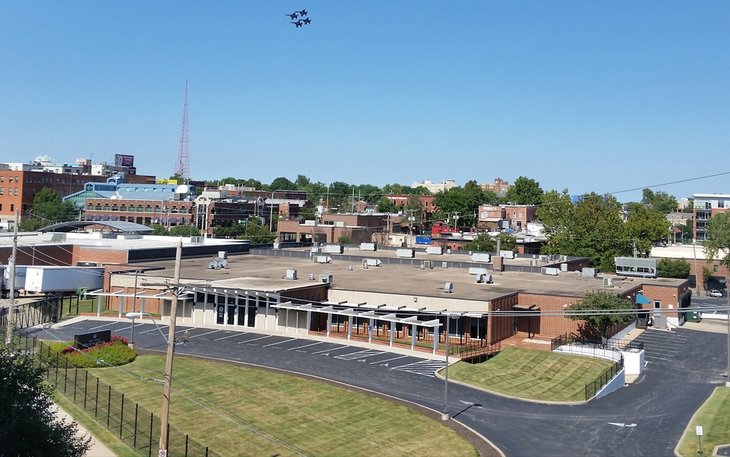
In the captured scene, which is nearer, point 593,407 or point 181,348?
point 593,407

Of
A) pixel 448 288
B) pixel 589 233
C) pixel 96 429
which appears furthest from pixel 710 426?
pixel 589 233

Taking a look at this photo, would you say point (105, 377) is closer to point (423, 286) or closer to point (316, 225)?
point (423, 286)

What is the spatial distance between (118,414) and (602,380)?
109ft

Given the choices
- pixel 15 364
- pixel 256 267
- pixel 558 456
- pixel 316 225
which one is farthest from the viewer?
pixel 316 225

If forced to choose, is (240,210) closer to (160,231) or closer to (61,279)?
(160,231)

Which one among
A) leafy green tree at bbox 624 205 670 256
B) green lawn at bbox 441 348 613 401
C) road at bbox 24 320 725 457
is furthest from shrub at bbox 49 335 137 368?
leafy green tree at bbox 624 205 670 256

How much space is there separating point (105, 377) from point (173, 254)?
47812mm

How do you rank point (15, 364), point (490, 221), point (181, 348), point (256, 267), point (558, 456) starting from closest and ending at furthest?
point (15, 364) → point (558, 456) → point (181, 348) → point (256, 267) → point (490, 221)

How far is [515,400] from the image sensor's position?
43.8 meters

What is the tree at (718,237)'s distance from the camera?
134 metres

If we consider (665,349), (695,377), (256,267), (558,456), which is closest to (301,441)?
(558,456)

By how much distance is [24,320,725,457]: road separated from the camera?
3650 cm

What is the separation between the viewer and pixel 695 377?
A: 54.5 meters

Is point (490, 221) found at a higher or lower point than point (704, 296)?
higher
